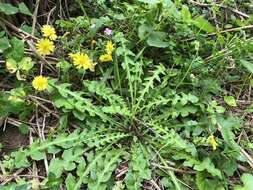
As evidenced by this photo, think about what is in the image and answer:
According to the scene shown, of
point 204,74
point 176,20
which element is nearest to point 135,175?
point 204,74

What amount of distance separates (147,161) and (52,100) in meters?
0.49

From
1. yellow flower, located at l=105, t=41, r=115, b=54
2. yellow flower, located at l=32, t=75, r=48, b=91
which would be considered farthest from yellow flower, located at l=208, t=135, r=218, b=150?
yellow flower, located at l=32, t=75, r=48, b=91

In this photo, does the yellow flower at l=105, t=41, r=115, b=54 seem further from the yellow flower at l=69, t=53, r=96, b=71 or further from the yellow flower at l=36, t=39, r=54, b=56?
the yellow flower at l=36, t=39, r=54, b=56

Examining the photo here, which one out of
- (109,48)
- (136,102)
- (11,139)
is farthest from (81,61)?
(11,139)

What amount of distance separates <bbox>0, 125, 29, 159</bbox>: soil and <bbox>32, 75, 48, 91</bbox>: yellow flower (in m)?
0.23

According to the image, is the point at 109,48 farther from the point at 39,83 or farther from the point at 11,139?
the point at 11,139

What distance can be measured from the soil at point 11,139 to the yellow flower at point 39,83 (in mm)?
228

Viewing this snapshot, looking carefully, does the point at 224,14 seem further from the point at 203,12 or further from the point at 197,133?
the point at 197,133

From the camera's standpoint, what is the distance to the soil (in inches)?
83.0

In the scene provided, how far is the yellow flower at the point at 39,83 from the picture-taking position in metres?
2.09

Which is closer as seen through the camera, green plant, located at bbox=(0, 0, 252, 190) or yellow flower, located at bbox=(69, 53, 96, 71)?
green plant, located at bbox=(0, 0, 252, 190)

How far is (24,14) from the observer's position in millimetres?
2436

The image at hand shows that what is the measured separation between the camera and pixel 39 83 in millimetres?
2090

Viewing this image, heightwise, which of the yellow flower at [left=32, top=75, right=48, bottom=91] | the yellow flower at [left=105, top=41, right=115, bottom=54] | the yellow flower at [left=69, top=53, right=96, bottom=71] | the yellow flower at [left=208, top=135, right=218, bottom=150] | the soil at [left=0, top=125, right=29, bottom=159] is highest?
the yellow flower at [left=105, top=41, right=115, bottom=54]
